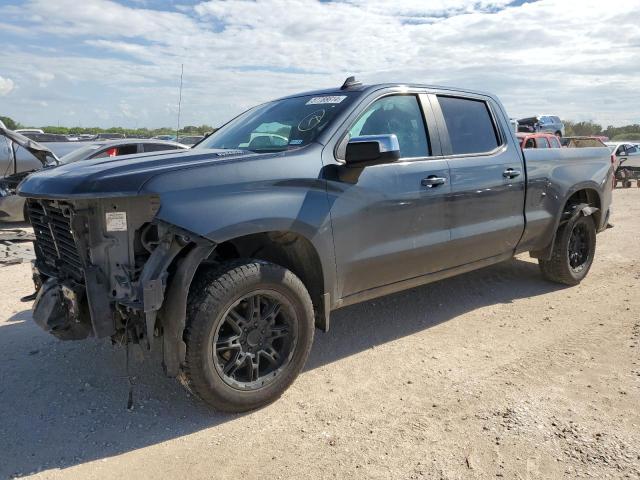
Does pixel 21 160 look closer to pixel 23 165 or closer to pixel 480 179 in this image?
pixel 23 165

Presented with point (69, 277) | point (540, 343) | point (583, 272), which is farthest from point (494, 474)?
point (583, 272)

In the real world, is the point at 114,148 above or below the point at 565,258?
above

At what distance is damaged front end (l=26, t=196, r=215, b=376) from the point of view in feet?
9.46

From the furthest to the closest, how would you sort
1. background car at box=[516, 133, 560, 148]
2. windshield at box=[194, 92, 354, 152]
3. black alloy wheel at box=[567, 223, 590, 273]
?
background car at box=[516, 133, 560, 148], black alloy wheel at box=[567, 223, 590, 273], windshield at box=[194, 92, 354, 152]

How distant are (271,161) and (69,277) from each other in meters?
1.38

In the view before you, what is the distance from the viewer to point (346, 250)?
142 inches

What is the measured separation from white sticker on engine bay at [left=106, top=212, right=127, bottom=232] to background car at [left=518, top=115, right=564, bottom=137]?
26693 mm

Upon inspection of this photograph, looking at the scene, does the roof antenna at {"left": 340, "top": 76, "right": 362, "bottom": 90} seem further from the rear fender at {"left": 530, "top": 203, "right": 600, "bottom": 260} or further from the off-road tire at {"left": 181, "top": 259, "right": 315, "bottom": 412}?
the rear fender at {"left": 530, "top": 203, "right": 600, "bottom": 260}

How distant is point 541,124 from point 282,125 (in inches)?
1060

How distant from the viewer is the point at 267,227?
3.19 meters

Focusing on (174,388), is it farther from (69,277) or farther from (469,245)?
(469,245)

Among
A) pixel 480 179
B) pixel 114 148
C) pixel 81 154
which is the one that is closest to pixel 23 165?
pixel 81 154

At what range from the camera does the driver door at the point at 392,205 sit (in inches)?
141

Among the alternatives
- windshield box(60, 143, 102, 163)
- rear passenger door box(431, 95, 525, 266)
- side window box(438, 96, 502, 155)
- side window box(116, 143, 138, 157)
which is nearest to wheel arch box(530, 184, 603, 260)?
rear passenger door box(431, 95, 525, 266)
